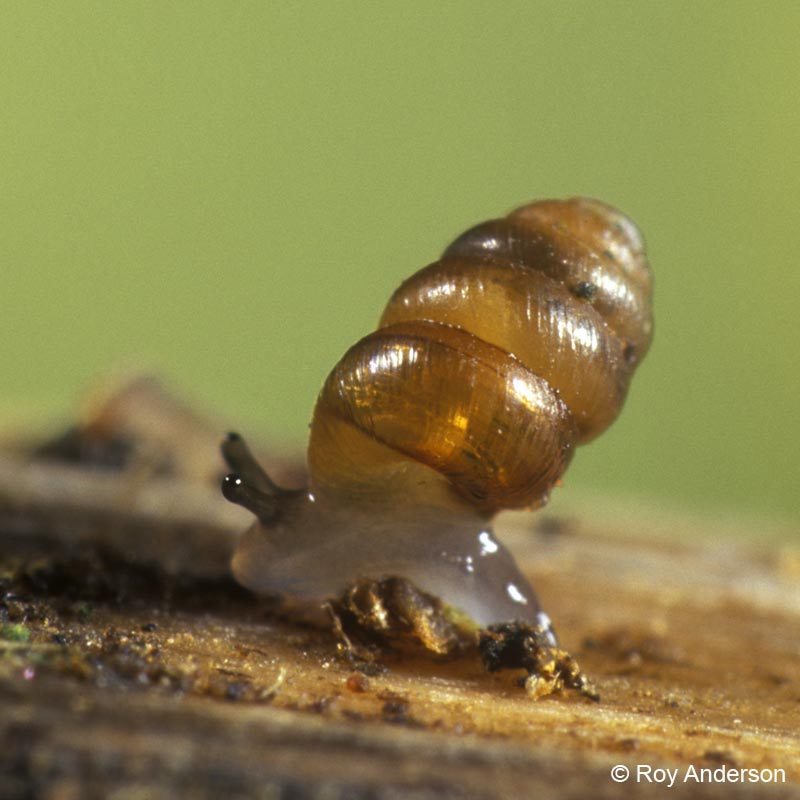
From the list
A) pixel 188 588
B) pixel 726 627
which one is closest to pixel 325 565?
Answer: pixel 188 588

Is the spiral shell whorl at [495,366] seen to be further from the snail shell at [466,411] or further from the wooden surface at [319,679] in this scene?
the wooden surface at [319,679]

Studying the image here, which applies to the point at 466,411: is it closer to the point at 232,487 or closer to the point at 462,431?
the point at 462,431

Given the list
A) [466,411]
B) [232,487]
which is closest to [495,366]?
[466,411]

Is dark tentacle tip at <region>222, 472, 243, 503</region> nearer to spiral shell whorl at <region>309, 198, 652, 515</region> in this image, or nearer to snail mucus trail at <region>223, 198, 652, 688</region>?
snail mucus trail at <region>223, 198, 652, 688</region>

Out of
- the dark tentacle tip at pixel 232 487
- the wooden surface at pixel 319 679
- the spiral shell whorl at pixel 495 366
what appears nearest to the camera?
the wooden surface at pixel 319 679

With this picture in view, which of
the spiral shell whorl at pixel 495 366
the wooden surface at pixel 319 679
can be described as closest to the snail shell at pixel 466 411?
the spiral shell whorl at pixel 495 366

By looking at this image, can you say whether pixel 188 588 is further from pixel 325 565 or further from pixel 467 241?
pixel 467 241

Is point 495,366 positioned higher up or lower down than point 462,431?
higher up
